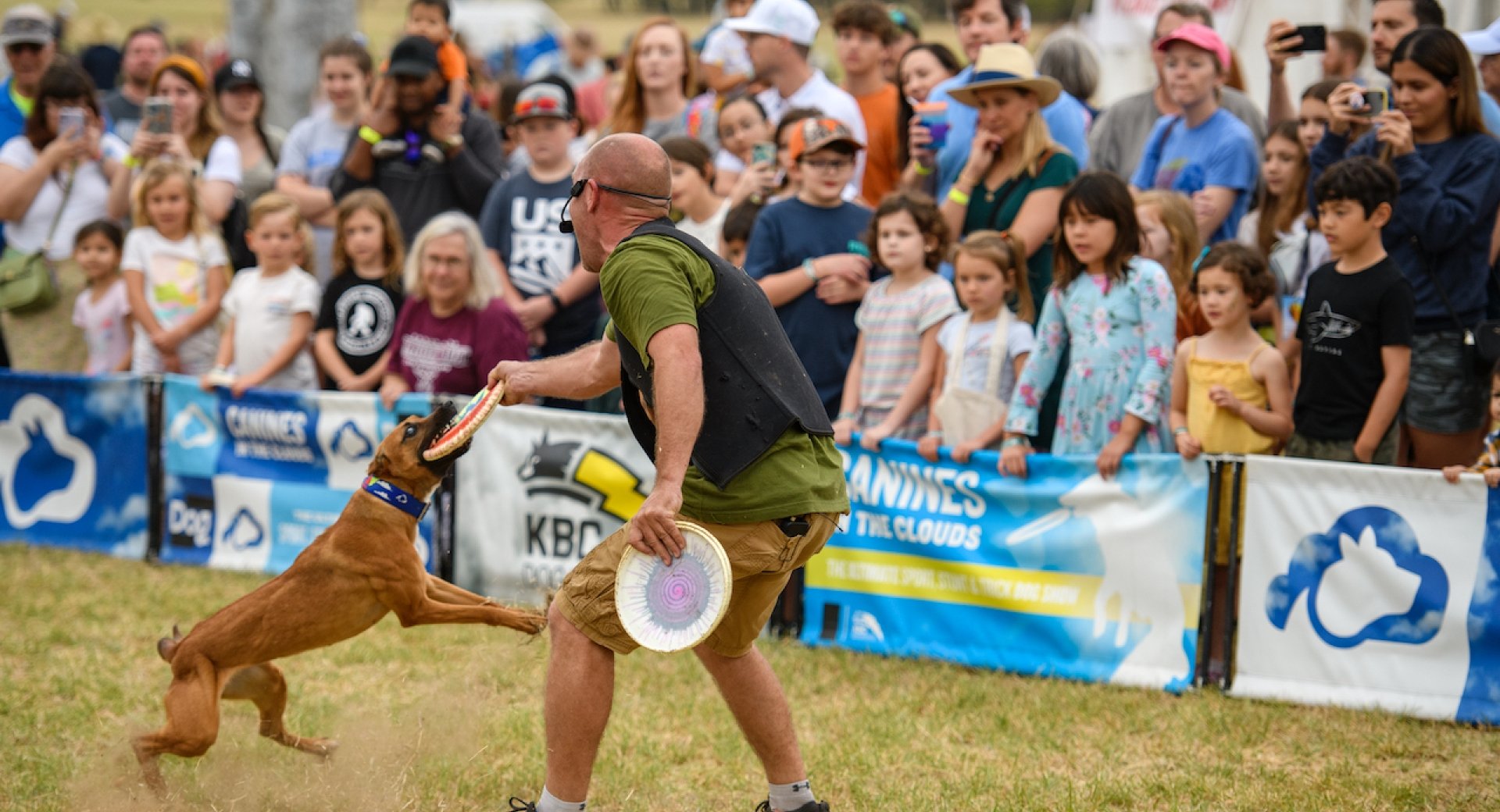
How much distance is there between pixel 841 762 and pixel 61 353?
251 inches

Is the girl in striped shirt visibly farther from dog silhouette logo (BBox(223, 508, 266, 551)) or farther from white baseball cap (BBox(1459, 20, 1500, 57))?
dog silhouette logo (BBox(223, 508, 266, 551))

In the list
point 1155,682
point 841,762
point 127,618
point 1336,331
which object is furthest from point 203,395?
point 1336,331

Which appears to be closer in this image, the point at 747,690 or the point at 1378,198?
the point at 747,690

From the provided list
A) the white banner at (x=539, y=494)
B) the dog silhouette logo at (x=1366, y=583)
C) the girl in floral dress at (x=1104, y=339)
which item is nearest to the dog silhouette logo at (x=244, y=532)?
the white banner at (x=539, y=494)

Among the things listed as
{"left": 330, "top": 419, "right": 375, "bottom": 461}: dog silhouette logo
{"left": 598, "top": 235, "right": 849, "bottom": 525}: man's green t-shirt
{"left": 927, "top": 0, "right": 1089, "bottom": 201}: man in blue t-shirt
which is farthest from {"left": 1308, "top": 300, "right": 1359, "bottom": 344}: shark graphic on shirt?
{"left": 330, "top": 419, "right": 375, "bottom": 461}: dog silhouette logo

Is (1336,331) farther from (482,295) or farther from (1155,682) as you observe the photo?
(482,295)

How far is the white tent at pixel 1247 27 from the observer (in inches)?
356

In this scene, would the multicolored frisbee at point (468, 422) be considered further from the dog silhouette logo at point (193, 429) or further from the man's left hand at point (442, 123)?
the man's left hand at point (442, 123)

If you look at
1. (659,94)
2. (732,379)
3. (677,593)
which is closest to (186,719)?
(677,593)

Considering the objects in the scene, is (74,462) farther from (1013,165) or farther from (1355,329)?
(1355,329)

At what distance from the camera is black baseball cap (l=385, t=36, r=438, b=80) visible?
27.9 ft

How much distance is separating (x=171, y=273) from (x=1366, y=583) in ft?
22.1

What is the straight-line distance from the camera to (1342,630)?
5.68 metres

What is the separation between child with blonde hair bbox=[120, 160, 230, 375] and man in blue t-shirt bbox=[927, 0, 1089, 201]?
14.4 ft
